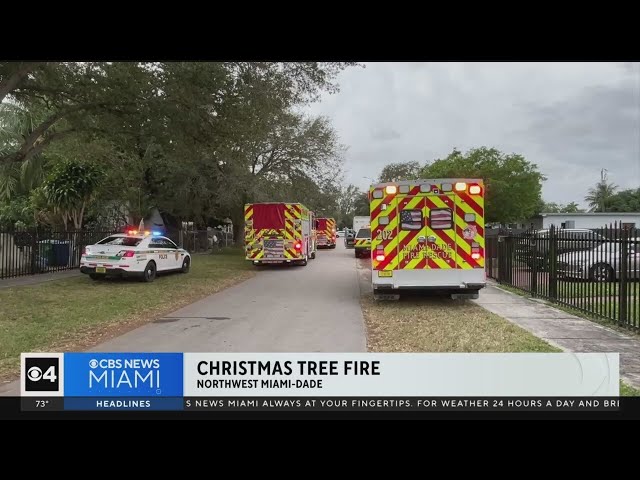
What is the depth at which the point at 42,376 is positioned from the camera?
353cm

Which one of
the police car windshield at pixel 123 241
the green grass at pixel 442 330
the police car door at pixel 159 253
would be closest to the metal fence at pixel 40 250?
the police car windshield at pixel 123 241

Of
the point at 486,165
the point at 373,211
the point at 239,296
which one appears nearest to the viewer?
the point at 373,211

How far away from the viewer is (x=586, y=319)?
7.96 metres

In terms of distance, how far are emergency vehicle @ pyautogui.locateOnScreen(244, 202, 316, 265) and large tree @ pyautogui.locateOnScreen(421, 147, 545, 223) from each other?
1728cm

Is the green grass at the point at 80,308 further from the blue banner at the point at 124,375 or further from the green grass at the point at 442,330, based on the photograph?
the green grass at the point at 442,330

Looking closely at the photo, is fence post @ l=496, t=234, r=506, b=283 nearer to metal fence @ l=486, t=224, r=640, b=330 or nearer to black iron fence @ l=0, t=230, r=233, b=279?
metal fence @ l=486, t=224, r=640, b=330

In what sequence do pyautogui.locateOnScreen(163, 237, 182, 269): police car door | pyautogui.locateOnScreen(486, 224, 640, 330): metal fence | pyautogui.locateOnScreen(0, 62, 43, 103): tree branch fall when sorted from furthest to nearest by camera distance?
pyautogui.locateOnScreen(163, 237, 182, 269): police car door → pyautogui.locateOnScreen(0, 62, 43, 103): tree branch → pyautogui.locateOnScreen(486, 224, 640, 330): metal fence

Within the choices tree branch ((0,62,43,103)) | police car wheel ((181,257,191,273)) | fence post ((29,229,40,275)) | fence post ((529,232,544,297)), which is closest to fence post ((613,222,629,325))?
fence post ((529,232,544,297))

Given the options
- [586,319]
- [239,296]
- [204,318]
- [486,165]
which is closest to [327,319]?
[204,318]

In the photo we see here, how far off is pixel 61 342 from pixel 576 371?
6.20 meters

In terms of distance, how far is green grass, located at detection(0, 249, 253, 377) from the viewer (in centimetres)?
653

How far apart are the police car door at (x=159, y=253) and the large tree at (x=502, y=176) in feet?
75.2

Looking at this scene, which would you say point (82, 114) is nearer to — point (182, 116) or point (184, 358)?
point (182, 116)

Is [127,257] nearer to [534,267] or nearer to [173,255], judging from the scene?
[173,255]
